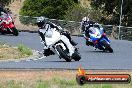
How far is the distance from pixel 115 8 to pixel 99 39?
2435 cm

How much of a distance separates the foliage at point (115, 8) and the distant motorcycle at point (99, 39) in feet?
65.8

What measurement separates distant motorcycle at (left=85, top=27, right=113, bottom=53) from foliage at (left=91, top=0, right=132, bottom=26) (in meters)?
20.1

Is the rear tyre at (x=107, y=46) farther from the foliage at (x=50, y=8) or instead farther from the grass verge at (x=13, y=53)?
the foliage at (x=50, y=8)

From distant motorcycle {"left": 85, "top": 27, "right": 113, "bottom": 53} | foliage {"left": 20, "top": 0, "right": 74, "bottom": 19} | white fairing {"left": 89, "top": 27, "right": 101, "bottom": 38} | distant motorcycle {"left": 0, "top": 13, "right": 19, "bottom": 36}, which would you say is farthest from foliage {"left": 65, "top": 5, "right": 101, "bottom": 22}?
distant motorcycle {"left": 85, "top": 27, "right": 113, "bottom": 53}

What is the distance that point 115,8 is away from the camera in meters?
51.9

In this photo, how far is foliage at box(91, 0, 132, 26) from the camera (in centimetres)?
4941

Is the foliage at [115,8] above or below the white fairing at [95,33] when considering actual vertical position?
below

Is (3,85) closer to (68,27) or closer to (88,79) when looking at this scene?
(88,79)

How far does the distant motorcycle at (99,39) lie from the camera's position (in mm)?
27562

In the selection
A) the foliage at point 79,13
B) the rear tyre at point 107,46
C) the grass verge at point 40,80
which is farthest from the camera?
the foliage at point 79,13

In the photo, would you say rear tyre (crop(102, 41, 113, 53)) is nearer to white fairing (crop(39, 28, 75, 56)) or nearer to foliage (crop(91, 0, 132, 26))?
white fairing (crop(39, 28, 75, 56))

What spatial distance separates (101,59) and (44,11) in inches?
1236

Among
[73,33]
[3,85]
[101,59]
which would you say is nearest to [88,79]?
[3,85]

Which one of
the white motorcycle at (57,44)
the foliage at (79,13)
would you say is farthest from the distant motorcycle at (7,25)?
the white motorcycle at (57,44)
